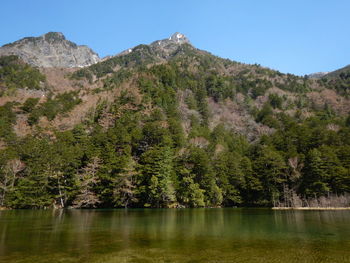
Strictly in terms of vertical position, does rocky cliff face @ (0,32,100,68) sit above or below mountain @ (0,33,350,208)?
above

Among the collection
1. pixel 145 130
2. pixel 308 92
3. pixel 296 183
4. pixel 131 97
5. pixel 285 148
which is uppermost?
pixel 308 92

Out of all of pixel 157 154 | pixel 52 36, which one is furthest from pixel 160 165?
pixel 52 36

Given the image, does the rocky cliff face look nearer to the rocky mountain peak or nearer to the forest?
the rocky mountain peak

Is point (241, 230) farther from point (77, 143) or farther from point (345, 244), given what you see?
point (77, 143)

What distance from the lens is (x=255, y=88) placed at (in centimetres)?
9712

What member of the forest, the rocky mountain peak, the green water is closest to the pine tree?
the forest

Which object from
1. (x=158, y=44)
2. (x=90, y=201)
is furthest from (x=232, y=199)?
(x=158, y=44)

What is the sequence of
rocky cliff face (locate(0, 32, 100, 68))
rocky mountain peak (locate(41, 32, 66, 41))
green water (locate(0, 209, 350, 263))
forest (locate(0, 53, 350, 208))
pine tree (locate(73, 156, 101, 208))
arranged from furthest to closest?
rocky mountain peak (locate(41, 32, 66, 41)) → rocky cliff face (locate(0, 32, 100, 68)) → forest (locate(0, 53, 350, 208)) → pine tree (locate(73, 156, 101, 208)) → green water (locate(0, 209, 350, 263))

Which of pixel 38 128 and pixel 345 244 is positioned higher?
pixel 38 128

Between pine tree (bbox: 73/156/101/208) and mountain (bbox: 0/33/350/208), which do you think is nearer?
pine tree (bbox: 73/156/101/208)

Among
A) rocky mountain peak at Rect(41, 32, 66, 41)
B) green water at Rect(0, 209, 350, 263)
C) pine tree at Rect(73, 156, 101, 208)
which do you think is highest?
rocky mountain peak at Rect(41, 32, 66, 41)

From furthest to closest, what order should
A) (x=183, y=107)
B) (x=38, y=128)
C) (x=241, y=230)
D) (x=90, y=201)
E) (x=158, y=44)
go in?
(x=158, y=44) < (x=183, y=107) < (x=38, y=128) < (x=90, y=201) < (x=241, y=230)

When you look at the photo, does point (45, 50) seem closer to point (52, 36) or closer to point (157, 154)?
point (52, 36)

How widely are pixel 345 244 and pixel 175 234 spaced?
29.5ft
